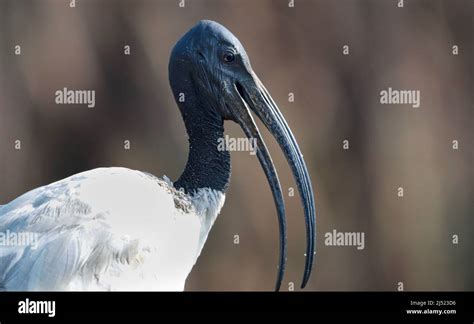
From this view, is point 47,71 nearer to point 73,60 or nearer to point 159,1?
point 73,60

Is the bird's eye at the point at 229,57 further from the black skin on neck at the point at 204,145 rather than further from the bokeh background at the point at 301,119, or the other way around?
the bokeh background at the point at 301,119

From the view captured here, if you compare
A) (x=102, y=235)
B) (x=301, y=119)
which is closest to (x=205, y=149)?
(x=102, y=235)

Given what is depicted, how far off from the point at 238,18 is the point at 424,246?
247 cm

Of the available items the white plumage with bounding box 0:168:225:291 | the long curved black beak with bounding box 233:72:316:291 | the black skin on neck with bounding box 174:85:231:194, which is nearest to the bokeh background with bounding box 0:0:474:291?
the black skin on neck with bounding box 174:85:231:194

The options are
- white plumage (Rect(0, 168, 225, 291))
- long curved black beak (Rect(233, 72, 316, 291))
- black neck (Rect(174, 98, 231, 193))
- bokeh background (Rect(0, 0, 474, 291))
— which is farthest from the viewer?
bokeh background (Rect(0, 0, 474, 291))

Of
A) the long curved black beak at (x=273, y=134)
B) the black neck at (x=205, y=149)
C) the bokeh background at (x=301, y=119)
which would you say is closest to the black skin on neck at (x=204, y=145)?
the black neck at (x=205, y=149)

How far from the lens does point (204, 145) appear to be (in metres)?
5.07

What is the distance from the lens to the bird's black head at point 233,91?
16.0 feet

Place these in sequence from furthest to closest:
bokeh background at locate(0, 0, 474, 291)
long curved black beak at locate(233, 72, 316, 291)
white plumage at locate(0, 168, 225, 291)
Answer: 1. bokeh background at locate(0, 0, 474, 291)
2. long curved black beak at locate(233, 72, 316, 291)
3. white plumage at locate(0, 168, 225, 291)

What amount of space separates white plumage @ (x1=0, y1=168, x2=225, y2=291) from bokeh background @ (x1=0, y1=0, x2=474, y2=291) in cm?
393

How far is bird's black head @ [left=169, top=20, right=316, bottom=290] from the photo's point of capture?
16.0 ft

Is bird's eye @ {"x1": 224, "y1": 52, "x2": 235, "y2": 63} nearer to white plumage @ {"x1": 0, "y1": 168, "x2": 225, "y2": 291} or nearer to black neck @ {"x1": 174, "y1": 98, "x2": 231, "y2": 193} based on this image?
black neck @ {"x1": 174, "y1": 98, "x2": 231, "y2": 193}

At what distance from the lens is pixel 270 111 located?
486 cm

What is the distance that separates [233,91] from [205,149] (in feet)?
1.03
